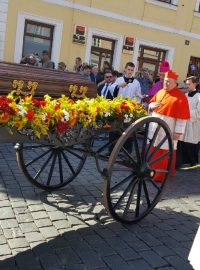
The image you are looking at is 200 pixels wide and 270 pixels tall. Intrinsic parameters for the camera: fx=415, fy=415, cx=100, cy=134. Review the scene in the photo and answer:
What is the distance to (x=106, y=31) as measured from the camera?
14562 mm

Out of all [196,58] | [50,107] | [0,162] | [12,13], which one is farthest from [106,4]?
[50,107]

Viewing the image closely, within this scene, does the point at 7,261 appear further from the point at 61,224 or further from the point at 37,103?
the point at 37,103

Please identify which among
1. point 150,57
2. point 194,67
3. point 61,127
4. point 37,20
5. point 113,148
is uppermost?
point 37,20

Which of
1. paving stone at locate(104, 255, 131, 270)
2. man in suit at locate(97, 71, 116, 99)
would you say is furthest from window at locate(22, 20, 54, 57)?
paving stone at locate(104, 255, 131, 270)

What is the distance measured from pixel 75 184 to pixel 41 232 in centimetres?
155

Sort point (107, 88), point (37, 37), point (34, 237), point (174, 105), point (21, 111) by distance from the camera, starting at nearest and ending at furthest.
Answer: point (21, 111) → point (34, 237) → point (174, 105) → point (107, 88) → point (37, 37)

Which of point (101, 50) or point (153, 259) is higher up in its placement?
point (101, 50)

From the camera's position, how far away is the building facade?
42.0ft

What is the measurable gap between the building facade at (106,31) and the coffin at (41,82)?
8.84m

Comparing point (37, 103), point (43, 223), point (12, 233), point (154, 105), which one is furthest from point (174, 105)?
point (12, 233)

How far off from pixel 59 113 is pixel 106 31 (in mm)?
11632

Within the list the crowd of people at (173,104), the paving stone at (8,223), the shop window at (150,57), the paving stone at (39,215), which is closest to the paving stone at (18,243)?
the paving stone at (8,223)

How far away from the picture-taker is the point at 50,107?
11.3 ft

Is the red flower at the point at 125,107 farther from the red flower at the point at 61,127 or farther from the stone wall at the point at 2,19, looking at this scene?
the stone wall at the point at 2,19
